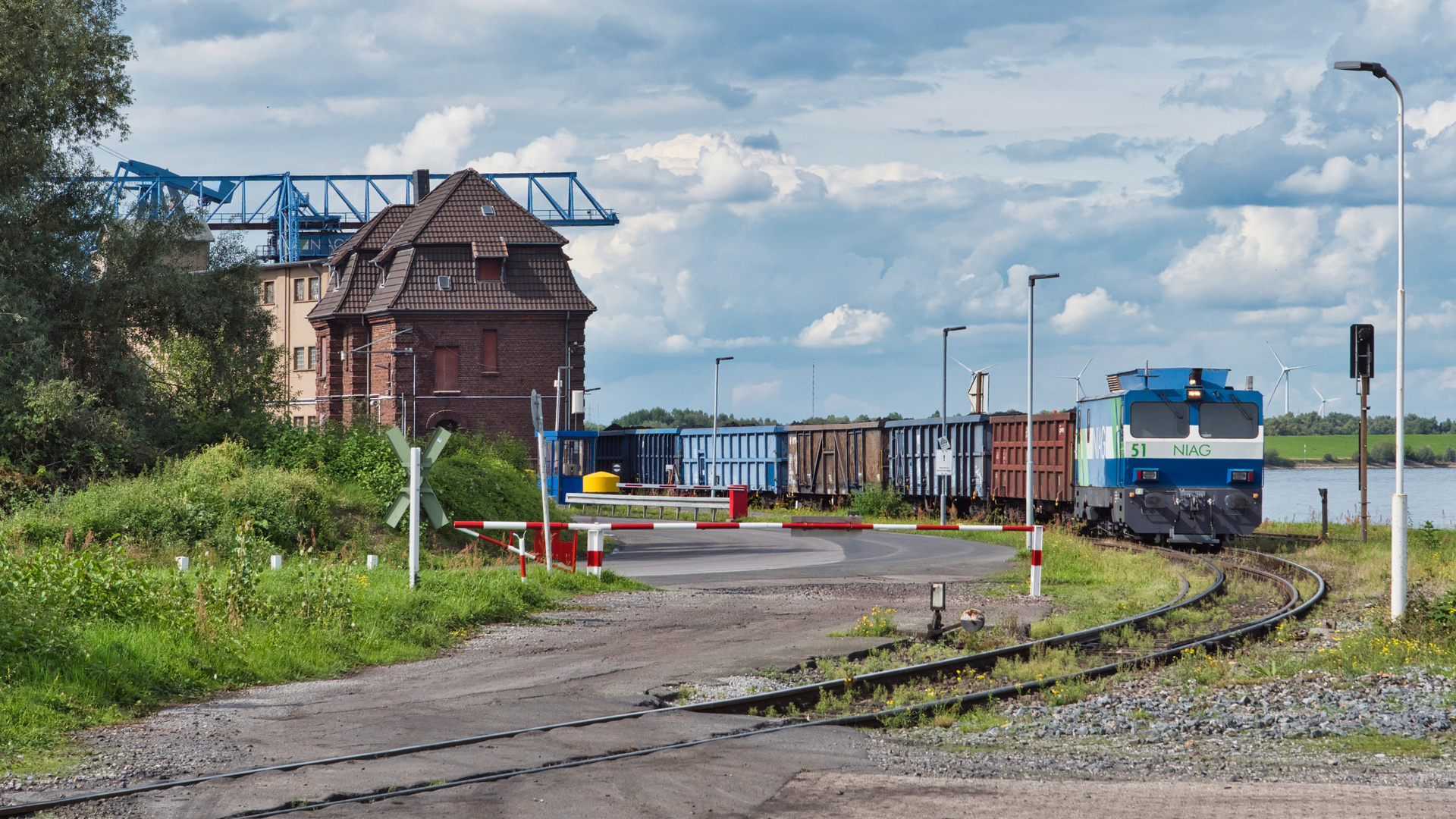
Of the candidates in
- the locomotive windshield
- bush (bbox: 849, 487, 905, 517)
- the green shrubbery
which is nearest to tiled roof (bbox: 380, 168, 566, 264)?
bush (bbox: 849, 487, 905, 517)

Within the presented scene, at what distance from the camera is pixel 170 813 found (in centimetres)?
686

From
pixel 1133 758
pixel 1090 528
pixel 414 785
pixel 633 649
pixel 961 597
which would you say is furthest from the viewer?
pixel 1090 528

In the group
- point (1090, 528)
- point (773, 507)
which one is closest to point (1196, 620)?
point (1090, 528)

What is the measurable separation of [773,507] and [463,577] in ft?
109

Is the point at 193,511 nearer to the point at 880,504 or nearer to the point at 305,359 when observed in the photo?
the point at 880,504

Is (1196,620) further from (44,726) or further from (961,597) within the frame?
(44,726)

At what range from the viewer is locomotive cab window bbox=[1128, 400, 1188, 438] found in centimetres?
2597

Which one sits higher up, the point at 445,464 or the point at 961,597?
the point at 445,464

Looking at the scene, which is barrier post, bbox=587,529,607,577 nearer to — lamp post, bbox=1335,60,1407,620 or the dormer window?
lamp post, bbox=1335,60,1407,620

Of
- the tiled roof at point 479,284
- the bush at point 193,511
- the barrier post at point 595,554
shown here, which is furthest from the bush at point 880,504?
the barrier post at point 595,554

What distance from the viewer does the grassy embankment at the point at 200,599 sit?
32.9 ft

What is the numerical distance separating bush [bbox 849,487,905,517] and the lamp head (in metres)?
26.7

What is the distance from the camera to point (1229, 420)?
→ 1035 inches

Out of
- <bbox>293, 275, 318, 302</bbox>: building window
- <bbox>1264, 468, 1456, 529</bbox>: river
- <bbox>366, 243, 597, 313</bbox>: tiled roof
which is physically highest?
<bbox>293, 275, 318, 302</bbox>: building window
